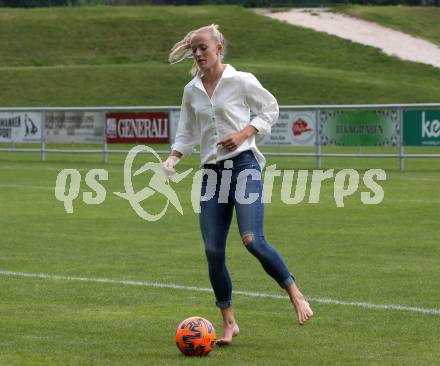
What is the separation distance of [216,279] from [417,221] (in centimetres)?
846

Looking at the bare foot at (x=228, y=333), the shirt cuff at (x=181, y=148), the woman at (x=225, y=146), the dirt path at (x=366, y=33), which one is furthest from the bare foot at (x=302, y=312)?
the dirt path at (x=366, y=33)

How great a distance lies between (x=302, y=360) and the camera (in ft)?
24.2

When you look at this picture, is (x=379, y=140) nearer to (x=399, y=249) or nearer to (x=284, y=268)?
(x=399, y=249)

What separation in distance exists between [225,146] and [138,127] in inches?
885

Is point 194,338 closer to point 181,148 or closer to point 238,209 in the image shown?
point 238,209

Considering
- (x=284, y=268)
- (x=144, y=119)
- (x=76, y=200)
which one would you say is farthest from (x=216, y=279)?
(x=144, y=119)

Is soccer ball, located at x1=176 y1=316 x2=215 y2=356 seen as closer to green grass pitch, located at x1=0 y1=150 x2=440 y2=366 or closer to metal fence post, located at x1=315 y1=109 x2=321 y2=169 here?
green grass pitch, located at x1=0 y1=150 x2=440 y2=366

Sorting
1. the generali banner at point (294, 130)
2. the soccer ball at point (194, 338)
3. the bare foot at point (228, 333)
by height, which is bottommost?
the generali banner at point (294, 130)

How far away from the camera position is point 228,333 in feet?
26.4

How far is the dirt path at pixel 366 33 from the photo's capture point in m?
66.4

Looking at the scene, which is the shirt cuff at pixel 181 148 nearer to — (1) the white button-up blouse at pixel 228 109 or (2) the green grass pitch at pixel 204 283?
(1) the white button-up blouse at pixel 228 109

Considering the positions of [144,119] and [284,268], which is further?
[144,119]

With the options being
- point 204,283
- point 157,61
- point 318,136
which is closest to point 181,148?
point 204,283

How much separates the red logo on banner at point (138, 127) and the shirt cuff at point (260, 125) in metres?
21.4
